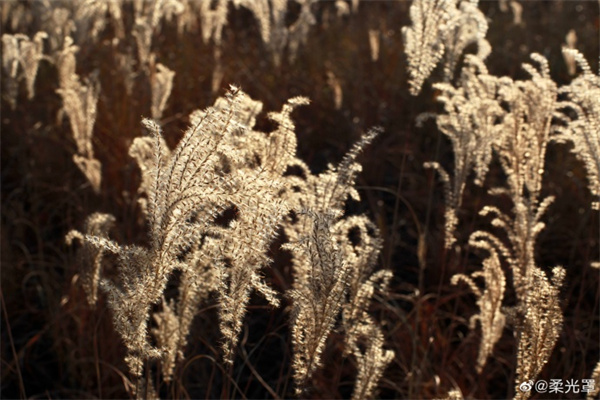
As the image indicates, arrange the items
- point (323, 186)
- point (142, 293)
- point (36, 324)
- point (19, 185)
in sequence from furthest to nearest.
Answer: point (19, 185) < point (36, 324) < point (323, 186) < point (142, 293)

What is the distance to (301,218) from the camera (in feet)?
6.42

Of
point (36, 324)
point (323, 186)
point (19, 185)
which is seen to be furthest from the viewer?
point (19, 185)

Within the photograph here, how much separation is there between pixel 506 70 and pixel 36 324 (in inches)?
146

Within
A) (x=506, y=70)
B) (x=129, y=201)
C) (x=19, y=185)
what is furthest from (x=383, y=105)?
(x=19, y=185)

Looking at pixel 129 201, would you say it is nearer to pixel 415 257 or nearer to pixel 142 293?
pixel 415 257

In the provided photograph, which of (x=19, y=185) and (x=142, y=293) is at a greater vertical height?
(x=19, y=185)

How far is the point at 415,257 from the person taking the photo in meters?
4.02

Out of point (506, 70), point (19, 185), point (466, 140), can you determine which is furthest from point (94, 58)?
point (466, 140)

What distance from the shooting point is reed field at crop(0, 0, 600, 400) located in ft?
5.51

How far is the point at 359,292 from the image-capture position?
2.03 m

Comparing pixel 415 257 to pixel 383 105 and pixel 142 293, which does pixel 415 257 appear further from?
pixel 142 293

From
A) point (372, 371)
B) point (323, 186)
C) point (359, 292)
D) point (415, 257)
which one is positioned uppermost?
point (415, 257)

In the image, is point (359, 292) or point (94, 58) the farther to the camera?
point (94, 58)

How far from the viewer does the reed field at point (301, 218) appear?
1.68 metres
